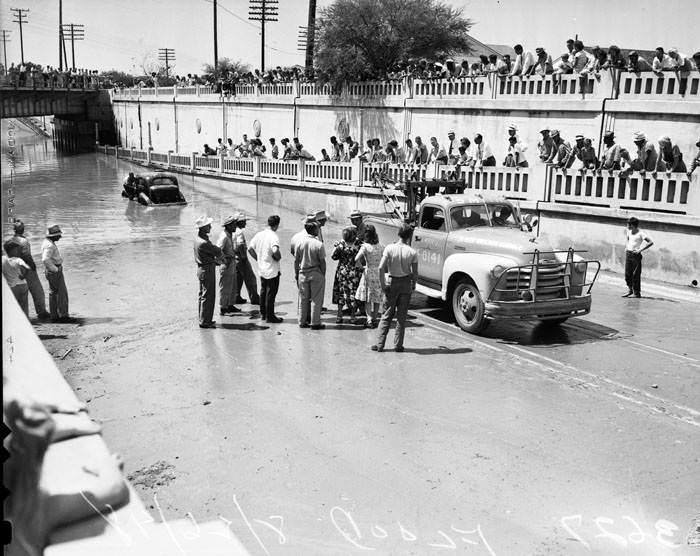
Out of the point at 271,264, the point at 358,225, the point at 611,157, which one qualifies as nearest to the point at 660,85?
the point at 611,157

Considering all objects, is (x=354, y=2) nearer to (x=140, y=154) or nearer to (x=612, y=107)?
(x=612, y=107)

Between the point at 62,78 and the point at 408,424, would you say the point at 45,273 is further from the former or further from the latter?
the point at 62,78

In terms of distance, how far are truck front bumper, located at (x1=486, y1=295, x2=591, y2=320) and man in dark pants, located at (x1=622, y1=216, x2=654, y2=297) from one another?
10.4 feet

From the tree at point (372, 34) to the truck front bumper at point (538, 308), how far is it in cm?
2070

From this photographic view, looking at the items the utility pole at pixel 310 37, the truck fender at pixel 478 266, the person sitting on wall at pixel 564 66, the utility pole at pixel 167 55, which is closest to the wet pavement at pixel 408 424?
the truck fender at pixel 478 266

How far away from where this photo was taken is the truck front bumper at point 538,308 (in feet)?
33.2

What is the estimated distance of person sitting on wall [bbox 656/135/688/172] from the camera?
14.7 meters

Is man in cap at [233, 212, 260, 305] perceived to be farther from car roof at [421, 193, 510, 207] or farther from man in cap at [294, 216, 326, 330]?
car roof at [421, 193, 510, 207]

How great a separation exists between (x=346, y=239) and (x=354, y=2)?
2147 cm

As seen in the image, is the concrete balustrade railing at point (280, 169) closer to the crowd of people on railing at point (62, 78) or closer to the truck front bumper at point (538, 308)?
the truck front bumper at point (538, 308)

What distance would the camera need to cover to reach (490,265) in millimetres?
10352

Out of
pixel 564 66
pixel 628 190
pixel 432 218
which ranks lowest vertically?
pixel 432 218

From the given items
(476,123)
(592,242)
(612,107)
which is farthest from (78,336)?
(476,123)

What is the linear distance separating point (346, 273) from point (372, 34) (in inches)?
799
